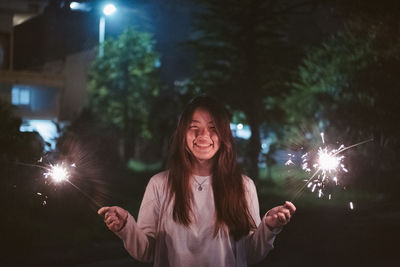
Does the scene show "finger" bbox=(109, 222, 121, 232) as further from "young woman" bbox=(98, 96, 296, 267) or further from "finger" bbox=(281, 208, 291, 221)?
"finger" bbox=(281, 208, 291, 221)

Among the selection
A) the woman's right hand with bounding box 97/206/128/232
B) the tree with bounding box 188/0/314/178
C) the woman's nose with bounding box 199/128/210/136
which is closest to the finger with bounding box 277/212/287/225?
the woman's nose with bounding box 199/128/210/136

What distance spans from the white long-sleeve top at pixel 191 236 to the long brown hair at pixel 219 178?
0.04 meters

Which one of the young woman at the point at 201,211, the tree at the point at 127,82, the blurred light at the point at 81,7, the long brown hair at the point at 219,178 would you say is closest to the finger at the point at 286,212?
the young woman at the point at 201,211

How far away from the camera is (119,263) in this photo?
8078mm

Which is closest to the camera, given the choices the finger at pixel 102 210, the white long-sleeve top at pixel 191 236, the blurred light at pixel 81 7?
the finger at pixel 102 210

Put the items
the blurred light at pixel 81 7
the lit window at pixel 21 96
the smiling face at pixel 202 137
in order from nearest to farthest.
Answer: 1. the smiling face at pixel 202 137
2. the lit window at pixel 21 96
3. the blurred light at pixel 81 7

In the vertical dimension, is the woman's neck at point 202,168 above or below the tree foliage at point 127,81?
below

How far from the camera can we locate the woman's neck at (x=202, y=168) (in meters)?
3.21

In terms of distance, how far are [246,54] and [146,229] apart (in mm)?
18927

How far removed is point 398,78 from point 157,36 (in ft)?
61.2

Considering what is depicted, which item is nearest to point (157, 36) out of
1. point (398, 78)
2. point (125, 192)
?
point (125, 192)

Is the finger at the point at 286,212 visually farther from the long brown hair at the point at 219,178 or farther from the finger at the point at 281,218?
the long brown hair at the point at 219,178

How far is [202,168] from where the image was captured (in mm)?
3215

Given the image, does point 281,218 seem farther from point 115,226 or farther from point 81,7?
point 81,7
